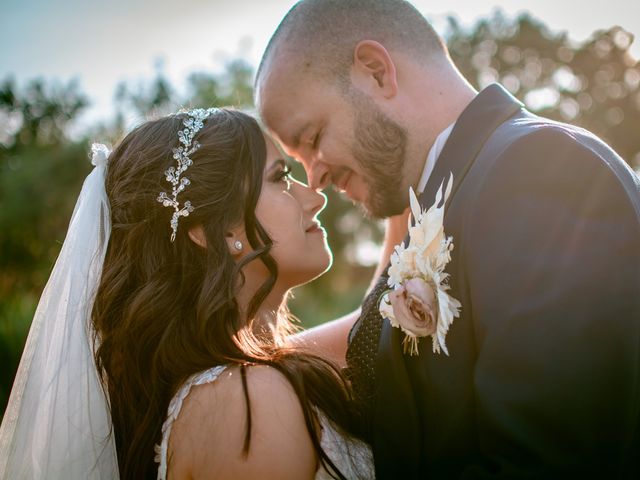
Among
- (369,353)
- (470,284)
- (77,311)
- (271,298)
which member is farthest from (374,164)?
(77,311)

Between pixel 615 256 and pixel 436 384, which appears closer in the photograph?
pixel 615 256

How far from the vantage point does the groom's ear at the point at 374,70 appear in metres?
3.51

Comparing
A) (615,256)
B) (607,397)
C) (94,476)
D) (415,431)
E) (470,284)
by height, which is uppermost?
(615,256)

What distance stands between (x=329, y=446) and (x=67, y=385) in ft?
4.05

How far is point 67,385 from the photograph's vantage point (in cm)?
293

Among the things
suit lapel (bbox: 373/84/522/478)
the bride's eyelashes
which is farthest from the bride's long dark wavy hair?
suit lapel (bbox: 373/84/522/478)

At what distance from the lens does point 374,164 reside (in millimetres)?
3666

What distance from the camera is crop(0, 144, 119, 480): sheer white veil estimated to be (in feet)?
9.49

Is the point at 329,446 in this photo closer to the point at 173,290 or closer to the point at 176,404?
the point at 176,404

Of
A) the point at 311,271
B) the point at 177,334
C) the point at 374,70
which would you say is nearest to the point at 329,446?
the point at 177,334

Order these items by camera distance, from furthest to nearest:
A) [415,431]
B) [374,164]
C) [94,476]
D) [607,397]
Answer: [374,164], [94,476], [415,431], [607,397]

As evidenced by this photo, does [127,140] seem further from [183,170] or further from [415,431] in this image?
[415,431]

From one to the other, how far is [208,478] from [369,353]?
0.89 m

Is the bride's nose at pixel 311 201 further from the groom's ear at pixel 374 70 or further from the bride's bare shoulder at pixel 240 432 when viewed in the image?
the bride's bare shoulder at pixel 240 432
